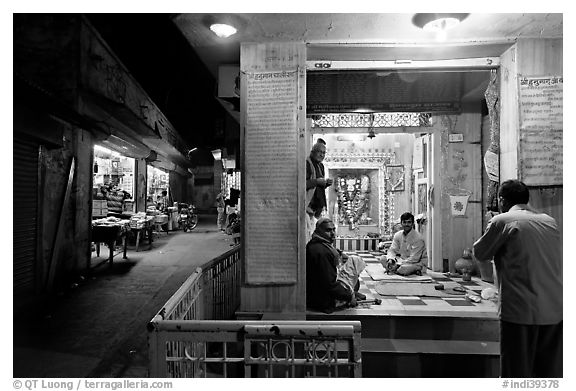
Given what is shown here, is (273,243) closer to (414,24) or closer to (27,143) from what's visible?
(414,24)

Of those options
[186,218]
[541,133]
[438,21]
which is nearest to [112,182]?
[186,218]

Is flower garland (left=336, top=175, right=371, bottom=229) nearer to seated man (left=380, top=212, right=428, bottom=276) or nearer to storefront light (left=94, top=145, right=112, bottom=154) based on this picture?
seated man (left=380, top=212, right=428, bottom=276)

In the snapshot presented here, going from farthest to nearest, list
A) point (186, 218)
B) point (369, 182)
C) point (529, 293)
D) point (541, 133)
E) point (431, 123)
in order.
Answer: point (186, 218) < point (369, 182) < point (431, 123) < point (541, 133) < point (529, 293)

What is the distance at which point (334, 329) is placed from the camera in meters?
2.59

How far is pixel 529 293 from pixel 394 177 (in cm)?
788

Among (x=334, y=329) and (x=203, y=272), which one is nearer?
(x=334, y=329)

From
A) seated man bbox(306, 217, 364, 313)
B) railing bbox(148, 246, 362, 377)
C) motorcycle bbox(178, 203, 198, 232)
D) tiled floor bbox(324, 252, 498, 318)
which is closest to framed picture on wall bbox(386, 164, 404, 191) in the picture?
tiled floor bbox(324, 252, 498, 318)

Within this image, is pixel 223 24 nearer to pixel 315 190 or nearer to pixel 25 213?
pixel 315 190

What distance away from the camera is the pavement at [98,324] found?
171 inches

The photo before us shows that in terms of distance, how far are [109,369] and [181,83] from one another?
58.7 feet

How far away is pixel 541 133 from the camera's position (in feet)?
14.7

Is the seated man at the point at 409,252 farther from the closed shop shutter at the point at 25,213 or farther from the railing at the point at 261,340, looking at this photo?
the closed shop shutter at the point at 25,213

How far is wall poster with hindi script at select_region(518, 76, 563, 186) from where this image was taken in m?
4.47

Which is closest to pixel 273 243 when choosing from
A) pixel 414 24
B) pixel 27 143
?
pixel 414 24
